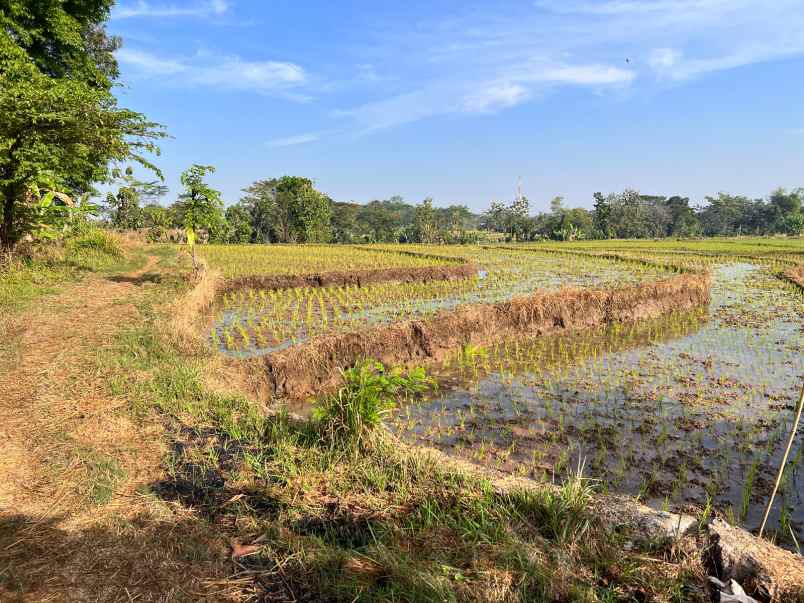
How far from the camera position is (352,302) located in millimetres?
12711

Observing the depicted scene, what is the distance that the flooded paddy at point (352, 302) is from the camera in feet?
30.2

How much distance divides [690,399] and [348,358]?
17.9 ft

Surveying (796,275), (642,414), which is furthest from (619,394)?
(796,275)

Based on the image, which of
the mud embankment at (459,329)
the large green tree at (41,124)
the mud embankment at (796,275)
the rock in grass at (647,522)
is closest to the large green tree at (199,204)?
the large green tree at (41,124)

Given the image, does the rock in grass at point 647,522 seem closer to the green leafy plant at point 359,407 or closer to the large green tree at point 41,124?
the green leafy plant at point 359,407

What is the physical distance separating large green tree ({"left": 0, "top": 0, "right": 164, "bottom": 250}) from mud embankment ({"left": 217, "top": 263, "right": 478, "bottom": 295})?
4743mm

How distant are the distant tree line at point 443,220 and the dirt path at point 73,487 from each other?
30.8 m

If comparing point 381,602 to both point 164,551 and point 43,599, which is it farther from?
point 43,599

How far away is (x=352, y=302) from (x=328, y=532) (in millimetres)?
9995

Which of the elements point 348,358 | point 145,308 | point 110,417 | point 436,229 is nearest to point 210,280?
point 145,308

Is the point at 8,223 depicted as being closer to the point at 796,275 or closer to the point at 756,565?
the point at 756,565

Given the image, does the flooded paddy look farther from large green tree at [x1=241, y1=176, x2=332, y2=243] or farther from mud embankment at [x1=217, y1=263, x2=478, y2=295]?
large green tree at [x1=241, y1=176, x2=332, y2=243]

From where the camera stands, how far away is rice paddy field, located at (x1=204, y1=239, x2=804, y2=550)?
4691 mm

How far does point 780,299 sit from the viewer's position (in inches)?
576
